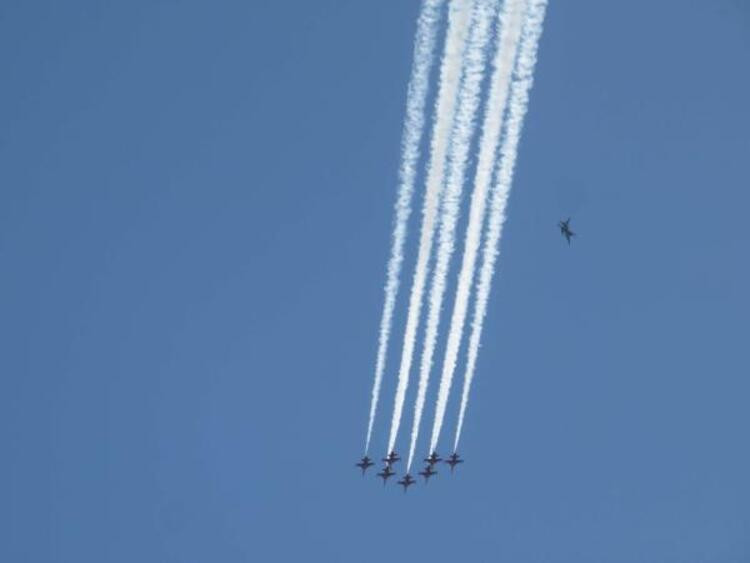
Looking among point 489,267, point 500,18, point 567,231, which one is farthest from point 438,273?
point 567,231

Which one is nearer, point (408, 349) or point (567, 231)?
point (408, 349)

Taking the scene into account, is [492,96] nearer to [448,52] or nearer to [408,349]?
[448,52]

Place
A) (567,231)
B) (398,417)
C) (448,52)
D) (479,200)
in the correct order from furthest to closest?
(567,231) → (398,417) → (479,200) → (448,52)

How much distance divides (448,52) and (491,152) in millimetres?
4127

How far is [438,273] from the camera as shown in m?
55.5

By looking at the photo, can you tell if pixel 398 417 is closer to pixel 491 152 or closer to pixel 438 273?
pixel 438 273

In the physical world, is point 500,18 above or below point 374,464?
above

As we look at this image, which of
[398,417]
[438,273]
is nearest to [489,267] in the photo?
[438,273]

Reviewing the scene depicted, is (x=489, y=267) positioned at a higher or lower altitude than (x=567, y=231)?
lower

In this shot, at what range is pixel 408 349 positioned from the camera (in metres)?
56.2

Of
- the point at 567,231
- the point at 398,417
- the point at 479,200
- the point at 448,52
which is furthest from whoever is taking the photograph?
the point at 567,231

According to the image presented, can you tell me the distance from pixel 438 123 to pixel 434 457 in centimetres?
2205

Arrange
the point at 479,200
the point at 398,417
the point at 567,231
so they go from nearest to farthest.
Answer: the point at 479,200, the point at 398,417, the point at 567,231

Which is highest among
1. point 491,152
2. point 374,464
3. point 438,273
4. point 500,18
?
point 500,18
